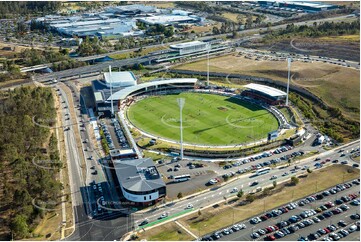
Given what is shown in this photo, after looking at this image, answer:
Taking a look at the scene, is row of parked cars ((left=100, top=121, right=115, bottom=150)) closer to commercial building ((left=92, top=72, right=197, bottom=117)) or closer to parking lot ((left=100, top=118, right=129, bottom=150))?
parking lot ((left=100, top=118, right=129, bottom=150))

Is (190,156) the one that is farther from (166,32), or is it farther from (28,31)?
(28,31)

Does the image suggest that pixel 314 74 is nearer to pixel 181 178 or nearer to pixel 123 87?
pixel 123 87

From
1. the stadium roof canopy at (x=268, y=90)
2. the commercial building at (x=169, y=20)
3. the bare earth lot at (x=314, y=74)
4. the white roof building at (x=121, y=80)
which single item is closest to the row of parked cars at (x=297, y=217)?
the bare earth lot at (x=314, y=74)

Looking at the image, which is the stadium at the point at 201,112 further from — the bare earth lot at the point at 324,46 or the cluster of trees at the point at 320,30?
the cluster of trees at the point at 320,30

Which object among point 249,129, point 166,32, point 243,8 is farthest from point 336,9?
point 249,129

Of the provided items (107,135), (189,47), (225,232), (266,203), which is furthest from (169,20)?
(225,232)

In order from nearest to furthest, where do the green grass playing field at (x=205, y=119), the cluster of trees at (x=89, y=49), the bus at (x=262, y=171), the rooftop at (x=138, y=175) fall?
the rooftop at (x=138, y=175)
the bus at (x=262, y=171)
the green grass playing field at (x=205, y=119)
the cluster of trees at (x=89, y=49)

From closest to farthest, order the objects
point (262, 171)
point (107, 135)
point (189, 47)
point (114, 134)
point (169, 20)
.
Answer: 1. point (262, 171)
2. point (107, 135)
3. point (114, 134)
4. point (189, 47)
5. point (169, 20)
